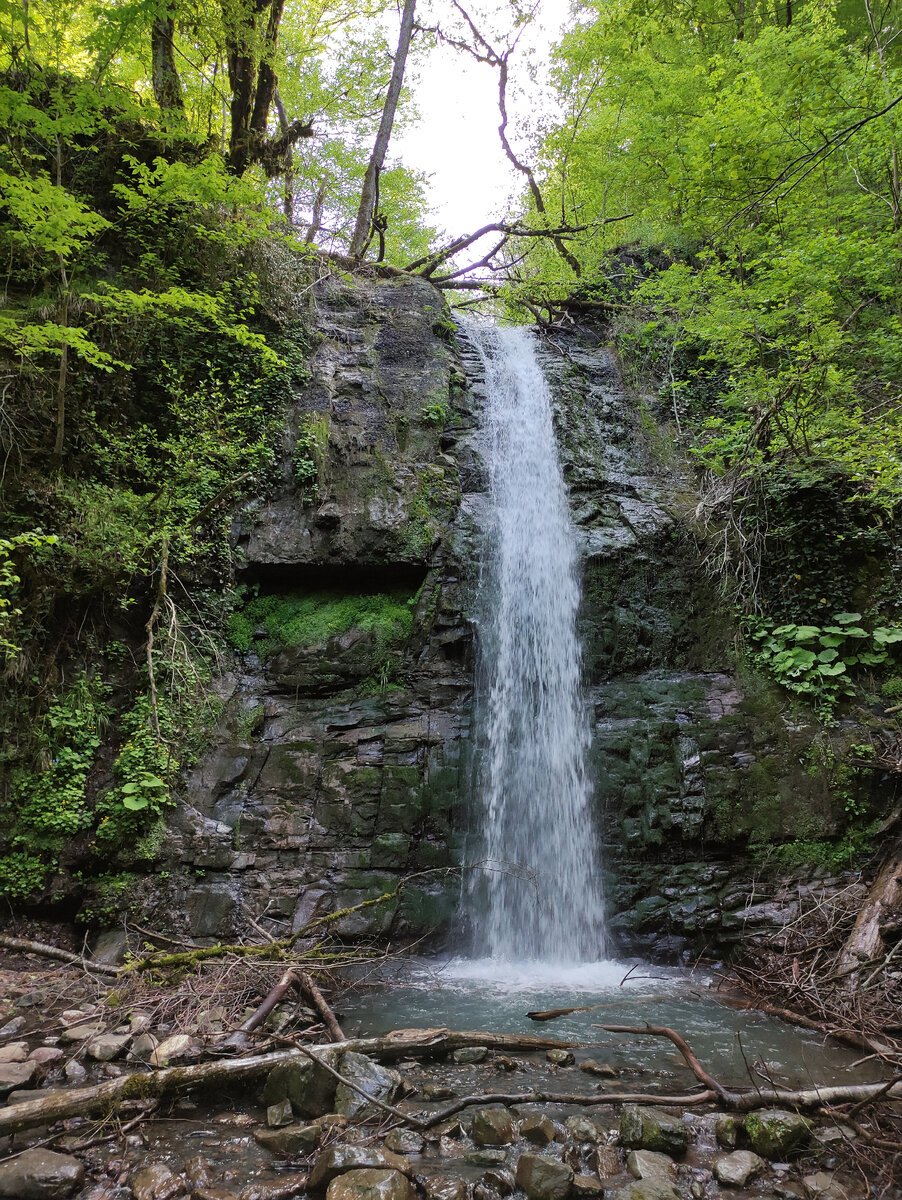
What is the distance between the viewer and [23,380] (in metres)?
6.20

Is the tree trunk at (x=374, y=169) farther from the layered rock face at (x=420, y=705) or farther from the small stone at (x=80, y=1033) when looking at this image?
the small stone at (x=80, y=1033)

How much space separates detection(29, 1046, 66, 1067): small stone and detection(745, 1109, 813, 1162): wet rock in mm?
3440

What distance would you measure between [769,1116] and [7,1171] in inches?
120

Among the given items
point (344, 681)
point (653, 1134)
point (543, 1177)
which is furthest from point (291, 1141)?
point (344, 681)

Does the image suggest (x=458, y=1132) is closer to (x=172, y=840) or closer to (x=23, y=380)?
(x=172, y=840)

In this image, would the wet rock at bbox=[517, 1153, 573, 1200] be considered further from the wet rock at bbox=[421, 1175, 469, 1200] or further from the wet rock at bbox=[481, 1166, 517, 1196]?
the wet rock at bbox=[421, 1175, 469, 1200]

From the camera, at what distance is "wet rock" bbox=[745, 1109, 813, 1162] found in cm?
255

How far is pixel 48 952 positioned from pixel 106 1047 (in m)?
1.62

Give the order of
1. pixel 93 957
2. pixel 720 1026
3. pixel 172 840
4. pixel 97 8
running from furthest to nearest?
pixel 97 8, pixel 172 840, pixel 93 957, pixel 720 1026

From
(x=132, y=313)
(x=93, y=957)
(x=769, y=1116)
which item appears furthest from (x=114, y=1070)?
(x=132, y=313)

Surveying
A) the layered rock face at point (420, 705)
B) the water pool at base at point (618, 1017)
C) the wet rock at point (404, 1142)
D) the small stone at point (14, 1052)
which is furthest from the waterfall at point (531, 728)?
the small stone at point (14, 1052)

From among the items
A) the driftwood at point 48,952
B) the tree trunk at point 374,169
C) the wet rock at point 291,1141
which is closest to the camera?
the wet rock at point 291,1141

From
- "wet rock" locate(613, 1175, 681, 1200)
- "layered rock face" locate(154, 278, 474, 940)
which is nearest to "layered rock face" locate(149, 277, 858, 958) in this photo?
"layered rock face" locate(154, 278, 474, 940)

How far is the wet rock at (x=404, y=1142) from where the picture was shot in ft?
8.34
